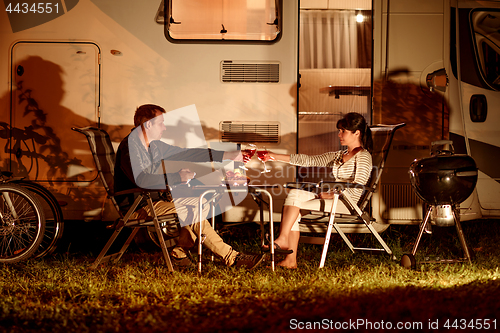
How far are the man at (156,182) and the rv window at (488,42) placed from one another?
2.74 metres

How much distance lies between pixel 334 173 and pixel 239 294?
58.4 inches

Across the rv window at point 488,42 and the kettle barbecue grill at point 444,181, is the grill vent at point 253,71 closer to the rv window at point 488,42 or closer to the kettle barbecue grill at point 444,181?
the kettle barbecue grill at point 444,181

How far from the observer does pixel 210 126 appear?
358 cm

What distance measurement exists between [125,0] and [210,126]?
4.49 feet

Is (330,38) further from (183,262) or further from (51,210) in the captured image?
(51,210)

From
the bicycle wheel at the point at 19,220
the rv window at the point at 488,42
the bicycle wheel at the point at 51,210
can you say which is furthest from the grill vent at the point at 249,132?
the rv window at the point at 488,42

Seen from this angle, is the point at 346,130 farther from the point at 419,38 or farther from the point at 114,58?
the point at 114,58

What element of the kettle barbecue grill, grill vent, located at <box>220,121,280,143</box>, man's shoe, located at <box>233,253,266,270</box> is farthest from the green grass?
grill vent, located at <box>220,121,280,143</box>

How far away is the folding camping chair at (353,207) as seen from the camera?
296 centimetres

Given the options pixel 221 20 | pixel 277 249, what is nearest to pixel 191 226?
pixel 277 249

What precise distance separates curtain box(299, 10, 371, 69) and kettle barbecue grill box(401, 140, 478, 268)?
2106 mm

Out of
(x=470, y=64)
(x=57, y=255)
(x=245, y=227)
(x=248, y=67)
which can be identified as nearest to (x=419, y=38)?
(x=470, y=64)

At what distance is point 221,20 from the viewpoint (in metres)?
3.59

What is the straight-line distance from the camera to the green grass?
6.29 feet
